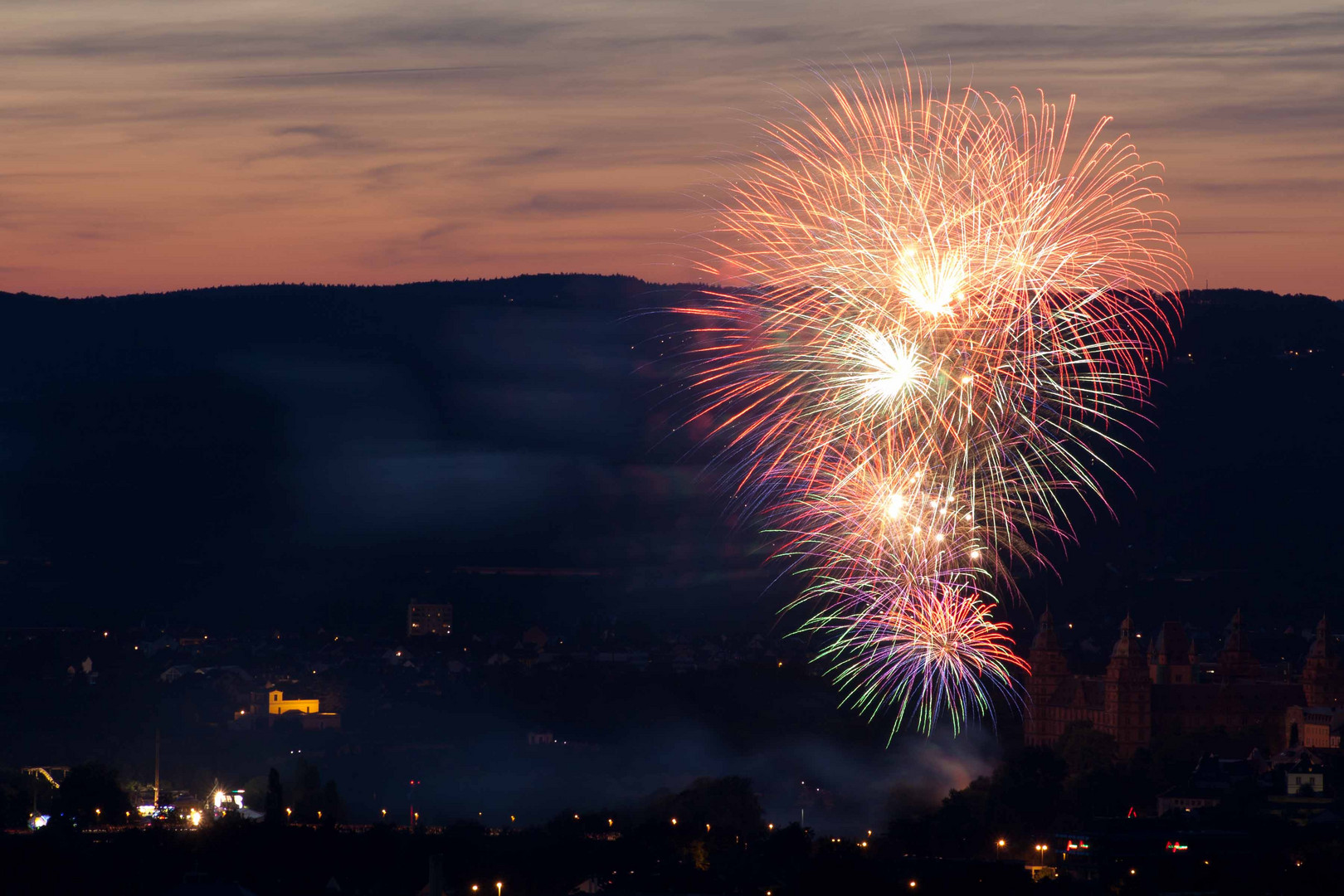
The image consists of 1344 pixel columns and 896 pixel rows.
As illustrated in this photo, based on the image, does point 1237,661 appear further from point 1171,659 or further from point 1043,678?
point 1043,678

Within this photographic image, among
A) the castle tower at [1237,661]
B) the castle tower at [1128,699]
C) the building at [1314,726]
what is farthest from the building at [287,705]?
the building at [1314,726]

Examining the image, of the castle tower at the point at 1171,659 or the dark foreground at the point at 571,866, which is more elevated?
the castle tower at the point at 1171,659

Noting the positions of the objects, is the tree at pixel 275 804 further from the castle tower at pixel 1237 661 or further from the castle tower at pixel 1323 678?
the castle tower at pixel 1237 661

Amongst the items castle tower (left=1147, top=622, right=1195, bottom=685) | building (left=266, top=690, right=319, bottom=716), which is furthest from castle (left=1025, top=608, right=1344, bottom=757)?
building (left=266, top=690, right=319, bottom=716)

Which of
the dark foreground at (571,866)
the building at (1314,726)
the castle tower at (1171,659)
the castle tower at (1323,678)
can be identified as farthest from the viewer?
the castle tower at (1171,659)

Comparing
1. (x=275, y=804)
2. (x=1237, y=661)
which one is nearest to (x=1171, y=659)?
(x=1237, y=661)

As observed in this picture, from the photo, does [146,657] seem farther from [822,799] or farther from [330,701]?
[822,799]

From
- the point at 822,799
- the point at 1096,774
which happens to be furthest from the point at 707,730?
the point at 1096,774
